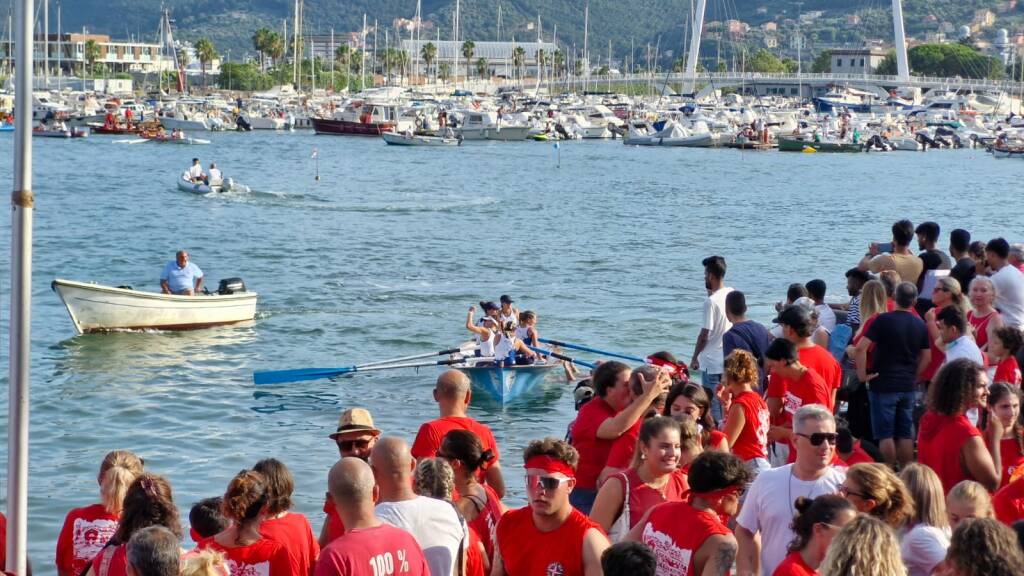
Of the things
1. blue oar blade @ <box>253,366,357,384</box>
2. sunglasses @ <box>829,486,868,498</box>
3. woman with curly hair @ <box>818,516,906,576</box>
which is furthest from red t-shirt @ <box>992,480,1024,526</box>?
blue oar blade @ <box>253,366,357,384</box>

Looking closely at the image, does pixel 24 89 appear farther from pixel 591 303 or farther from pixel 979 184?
pixel 979 184

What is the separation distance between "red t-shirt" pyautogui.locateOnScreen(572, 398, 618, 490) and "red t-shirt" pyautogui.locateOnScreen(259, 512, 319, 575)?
213 cm

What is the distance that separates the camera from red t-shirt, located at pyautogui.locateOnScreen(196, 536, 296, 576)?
607cm

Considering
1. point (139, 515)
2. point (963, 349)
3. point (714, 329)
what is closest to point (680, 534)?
point (139, 515)

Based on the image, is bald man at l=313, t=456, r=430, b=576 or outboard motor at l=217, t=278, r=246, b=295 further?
outboard motor at l=217, t=278, r=246, b=295

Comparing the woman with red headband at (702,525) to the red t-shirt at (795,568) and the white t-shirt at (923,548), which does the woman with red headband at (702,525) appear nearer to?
the red t-shirt at (795,568)

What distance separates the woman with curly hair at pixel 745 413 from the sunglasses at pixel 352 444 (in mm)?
2292

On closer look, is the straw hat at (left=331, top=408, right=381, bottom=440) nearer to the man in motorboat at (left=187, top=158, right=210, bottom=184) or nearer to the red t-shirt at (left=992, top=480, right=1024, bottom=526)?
the red t-shirt at (left=992, top=480, right=1024, bottom=526)

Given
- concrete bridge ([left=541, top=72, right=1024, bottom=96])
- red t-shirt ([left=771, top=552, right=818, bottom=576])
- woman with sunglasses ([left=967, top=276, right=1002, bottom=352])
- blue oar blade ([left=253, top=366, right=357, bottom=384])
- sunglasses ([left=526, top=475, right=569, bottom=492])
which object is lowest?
blue oar blade ([left=253, top=366, right=357, bottom=384])

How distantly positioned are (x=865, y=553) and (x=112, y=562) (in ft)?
10.4

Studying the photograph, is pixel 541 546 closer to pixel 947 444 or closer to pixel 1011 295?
pixel 947 444

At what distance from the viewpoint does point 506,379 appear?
17.7 meters

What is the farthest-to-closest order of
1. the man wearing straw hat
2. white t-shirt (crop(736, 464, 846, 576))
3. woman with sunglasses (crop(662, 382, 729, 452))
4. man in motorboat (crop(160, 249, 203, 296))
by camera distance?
man in motorboat (crop(160, 249, 203, 296))
woman with sunglasses (crop(662, 382, 729, 452))
the man wearing straw hat
white t-shirt (crop(736, 464, 846, 576))

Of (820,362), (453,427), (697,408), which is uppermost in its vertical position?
(820,362)
